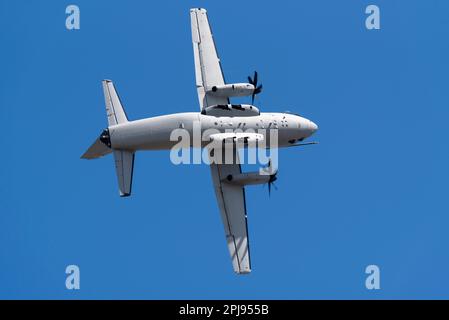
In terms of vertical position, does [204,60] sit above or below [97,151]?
above

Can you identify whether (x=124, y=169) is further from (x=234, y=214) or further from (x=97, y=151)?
(x=234, y=214)

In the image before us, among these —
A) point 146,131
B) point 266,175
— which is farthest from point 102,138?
point 266,175

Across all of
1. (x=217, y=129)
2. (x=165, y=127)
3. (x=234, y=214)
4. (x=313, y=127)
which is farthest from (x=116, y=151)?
(x=313, y=127)

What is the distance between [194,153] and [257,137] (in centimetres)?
485

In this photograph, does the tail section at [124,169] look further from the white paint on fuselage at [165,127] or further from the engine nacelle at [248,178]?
the engine nacelle at [248,178]

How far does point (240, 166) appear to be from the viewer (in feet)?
202

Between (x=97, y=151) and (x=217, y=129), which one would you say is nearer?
(x=217, y=129)

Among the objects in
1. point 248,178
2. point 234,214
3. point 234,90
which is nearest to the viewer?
point 248,178

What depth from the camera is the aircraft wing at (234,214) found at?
59719mm

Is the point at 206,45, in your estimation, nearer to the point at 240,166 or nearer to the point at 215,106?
the point at 215,106

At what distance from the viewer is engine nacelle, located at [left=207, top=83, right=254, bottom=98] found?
201 feet

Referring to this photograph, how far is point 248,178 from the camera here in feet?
198

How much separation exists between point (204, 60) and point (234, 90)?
356 centimetres

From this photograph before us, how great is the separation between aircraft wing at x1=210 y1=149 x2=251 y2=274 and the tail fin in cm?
772
